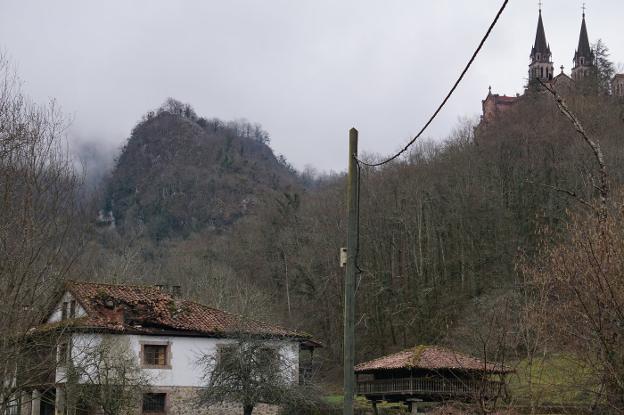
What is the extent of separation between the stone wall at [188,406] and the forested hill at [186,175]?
63746mm

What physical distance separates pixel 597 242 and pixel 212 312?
1060 inches

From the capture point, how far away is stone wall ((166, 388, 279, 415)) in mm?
34125

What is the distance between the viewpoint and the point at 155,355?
34688 mm

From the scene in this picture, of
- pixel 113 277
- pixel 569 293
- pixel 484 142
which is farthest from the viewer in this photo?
pixel 484 142

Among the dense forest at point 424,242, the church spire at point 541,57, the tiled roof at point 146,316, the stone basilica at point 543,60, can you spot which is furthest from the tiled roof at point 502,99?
the tiled roof at point 146,316

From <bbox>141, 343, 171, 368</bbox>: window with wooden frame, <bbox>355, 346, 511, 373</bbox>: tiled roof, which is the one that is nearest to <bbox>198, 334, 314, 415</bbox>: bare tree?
<bbox>141, 343, 171, 368</bbox>: window with wooden frame

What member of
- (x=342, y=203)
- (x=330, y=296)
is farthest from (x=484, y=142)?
(x=330, y=296)

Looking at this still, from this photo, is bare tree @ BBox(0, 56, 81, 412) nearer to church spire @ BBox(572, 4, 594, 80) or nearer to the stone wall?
the stone wall

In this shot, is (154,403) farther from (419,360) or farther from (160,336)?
(419,360)

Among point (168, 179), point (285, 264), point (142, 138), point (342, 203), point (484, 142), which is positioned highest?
point (142, 138)

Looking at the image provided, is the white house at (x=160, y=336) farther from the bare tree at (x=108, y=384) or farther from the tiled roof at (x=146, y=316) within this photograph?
the bare tree at (x=108, y=384)

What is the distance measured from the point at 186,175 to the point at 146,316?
8843cm

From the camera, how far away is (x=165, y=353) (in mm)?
34875

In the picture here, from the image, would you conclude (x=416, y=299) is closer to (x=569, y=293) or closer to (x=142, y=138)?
(x=569, y=293)
